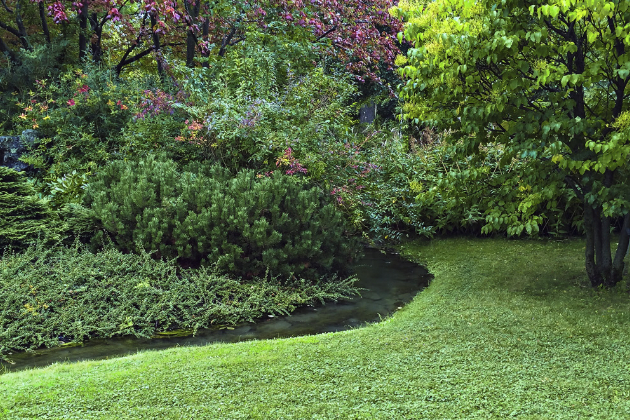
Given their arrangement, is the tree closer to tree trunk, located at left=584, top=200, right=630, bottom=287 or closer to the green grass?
tree trunk, located at left=584, top=200, right=630, bottom=287

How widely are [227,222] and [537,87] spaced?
3944mm

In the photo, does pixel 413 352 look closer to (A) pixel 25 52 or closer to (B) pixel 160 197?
(B) pixel 160 197

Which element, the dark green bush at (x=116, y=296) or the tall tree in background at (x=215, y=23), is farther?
the tall tree in background at (x=215, y=23)

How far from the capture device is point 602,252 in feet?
17.7

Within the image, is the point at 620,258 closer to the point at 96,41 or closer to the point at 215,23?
the point at 215,23

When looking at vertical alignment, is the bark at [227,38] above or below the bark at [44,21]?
below

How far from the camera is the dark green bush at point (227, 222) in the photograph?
653 cm

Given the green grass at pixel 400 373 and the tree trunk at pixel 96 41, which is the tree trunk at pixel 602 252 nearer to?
the green grass at pixel 400 373

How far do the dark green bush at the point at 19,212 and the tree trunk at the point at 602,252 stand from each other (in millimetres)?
6554

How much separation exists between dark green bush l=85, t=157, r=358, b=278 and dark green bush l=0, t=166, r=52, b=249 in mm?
666

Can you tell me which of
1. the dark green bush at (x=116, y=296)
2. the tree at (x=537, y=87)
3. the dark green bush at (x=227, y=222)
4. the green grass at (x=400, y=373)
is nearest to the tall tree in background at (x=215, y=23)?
the dark green bush at (x=227, y=222)

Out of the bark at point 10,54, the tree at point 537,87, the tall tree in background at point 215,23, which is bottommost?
the tree at point 537,87

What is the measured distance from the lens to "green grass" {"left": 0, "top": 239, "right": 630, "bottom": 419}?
3.27m

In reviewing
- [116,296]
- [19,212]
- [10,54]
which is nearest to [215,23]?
[10,54]
